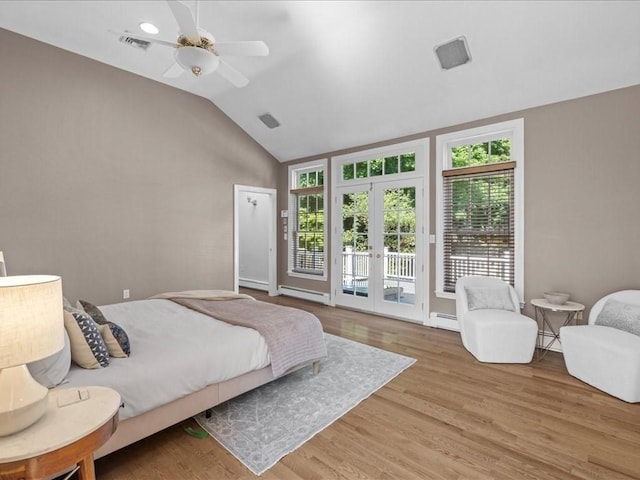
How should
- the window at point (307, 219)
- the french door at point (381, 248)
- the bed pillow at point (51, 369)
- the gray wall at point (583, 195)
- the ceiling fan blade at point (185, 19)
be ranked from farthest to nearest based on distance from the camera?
the window at point (307, 219), the french door at point (381, 248), the gray wall at point (583, 195), the ceiling fan blade at point (185, 19), the bed pillow at point (51, 369)

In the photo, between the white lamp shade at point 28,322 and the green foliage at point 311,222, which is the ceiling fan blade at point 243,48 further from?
the green foliage at point 311,222

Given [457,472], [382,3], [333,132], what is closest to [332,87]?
[333,132]

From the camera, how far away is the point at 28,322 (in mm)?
1104

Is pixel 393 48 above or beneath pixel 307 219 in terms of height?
above

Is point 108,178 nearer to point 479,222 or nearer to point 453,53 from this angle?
point 453,53

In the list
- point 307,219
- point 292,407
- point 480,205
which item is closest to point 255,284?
point 307,219

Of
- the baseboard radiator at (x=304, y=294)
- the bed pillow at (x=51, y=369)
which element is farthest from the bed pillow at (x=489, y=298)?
the bed pillow at (x=51, y=369)

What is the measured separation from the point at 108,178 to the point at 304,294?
375cm

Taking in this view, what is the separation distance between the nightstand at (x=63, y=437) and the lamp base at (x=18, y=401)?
0.04 meters

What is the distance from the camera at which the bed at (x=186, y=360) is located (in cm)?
182

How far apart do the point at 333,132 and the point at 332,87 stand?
38.9 inches

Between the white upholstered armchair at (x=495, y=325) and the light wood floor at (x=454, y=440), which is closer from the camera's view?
the light wood floor at (x=454, y=440)

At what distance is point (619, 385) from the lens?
2643mm

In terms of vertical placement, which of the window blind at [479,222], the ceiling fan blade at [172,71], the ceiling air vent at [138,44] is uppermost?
the ceiling air vent at [138,44]
